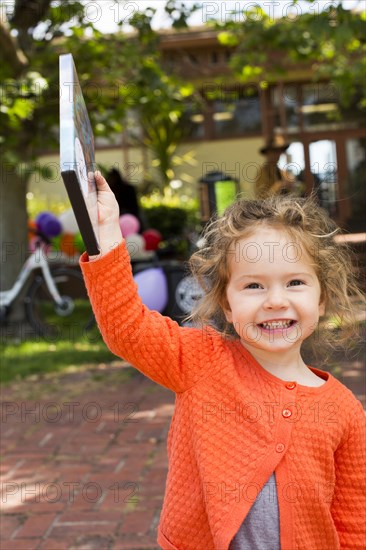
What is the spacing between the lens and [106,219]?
1.59 m

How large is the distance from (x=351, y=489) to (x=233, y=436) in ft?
1.00

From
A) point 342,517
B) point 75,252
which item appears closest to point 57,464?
point 342,517

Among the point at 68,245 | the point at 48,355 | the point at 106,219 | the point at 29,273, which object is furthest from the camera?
the point at 68,245

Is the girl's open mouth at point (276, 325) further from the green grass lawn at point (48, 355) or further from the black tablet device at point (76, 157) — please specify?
the green grass lawn at point (48, 355)

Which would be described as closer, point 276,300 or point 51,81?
point 276,300

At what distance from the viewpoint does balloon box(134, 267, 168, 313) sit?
5914 mm

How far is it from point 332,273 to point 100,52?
628cm

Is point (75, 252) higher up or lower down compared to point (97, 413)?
higher up

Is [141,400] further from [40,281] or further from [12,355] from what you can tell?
[40,281]

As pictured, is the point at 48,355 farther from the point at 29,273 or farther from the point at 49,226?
the point at 49,226

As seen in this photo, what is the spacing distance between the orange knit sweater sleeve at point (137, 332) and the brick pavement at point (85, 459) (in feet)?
4.64

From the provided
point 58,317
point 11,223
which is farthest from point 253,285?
point 58,317

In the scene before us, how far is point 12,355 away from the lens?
23.0 feet

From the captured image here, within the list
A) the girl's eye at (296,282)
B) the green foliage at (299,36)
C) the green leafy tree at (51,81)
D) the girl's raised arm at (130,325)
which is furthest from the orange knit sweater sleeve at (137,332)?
the green leafy tree at (51,81)
